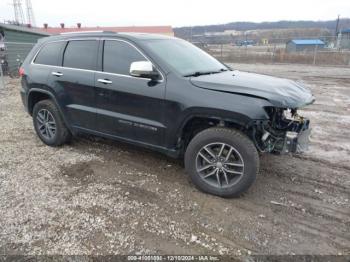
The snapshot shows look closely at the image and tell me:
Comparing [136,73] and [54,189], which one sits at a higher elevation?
[136,73]

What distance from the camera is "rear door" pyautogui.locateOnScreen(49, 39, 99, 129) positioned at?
176 inches

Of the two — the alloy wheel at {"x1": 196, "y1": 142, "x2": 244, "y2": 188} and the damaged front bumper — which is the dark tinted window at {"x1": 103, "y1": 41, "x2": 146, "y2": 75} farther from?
the damaged front bumper

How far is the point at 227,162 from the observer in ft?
11.6

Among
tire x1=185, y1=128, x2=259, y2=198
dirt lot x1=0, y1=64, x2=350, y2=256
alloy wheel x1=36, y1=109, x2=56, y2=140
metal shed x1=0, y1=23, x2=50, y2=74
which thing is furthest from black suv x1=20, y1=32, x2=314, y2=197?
metal shed x1=0, y1=23, x2=50, y2=74

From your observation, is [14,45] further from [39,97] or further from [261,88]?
[261,88]

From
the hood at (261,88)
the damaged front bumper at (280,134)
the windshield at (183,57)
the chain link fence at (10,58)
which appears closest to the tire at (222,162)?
the damaged front bumper at (280,134)

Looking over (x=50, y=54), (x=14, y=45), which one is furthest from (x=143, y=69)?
(x=14, y=45)

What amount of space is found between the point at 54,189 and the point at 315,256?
306 centimetres

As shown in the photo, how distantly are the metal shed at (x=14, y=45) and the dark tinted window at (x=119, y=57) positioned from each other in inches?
529

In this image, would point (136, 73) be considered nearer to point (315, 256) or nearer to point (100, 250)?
point (100, 250)

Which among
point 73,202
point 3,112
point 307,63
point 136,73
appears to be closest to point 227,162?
point 136,73

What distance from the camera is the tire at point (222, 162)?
3.40 metres

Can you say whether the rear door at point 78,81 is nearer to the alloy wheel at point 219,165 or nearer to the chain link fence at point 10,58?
the alloy wheel at point 219,165

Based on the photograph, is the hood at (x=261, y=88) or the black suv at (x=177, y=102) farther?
the black suv at (x=177, y=102)
